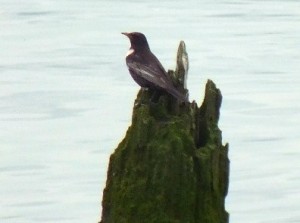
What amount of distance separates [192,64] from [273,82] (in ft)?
8.97

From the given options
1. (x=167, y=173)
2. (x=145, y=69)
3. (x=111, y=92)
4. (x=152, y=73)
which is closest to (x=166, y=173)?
(x=167, y=173)

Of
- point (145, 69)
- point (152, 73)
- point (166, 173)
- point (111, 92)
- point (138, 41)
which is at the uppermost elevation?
point (111, 92)

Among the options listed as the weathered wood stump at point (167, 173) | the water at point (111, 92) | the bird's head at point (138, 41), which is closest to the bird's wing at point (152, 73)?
the bird's head at point (138, 41)

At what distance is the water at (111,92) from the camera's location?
79.4ft

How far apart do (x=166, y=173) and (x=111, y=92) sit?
2155 cm

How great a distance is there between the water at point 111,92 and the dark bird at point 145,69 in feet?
23.6

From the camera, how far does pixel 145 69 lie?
14.7 m

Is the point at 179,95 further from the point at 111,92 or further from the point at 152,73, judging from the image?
the point at 111,92

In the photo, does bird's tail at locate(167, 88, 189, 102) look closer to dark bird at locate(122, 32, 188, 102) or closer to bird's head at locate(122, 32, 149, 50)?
dark bird at locate(122, 32, 188, 102)

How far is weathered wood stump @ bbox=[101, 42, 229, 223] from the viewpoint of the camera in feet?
38.0

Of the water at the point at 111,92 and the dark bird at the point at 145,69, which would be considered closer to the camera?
the dark bird at the point at 145,69

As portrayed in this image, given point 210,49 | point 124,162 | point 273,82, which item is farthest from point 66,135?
point 124,162

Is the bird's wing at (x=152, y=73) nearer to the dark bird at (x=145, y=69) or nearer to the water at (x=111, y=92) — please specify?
the dark bird at (x=145, y=69)

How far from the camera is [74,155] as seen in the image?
26.8 meters
